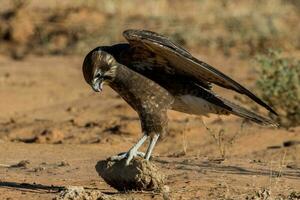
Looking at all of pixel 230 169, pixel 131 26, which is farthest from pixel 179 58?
pixel 131 26

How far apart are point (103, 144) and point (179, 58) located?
369 centimetres

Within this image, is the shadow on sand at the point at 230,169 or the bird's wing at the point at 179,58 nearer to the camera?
the bird's wing at the point at 179,58

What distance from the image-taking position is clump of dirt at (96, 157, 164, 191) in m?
6.90

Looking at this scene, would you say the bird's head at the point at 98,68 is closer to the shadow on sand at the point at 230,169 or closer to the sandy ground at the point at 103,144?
the sandy ground at the point at 103,144

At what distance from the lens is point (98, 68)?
7352 millimetres

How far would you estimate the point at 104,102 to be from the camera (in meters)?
13.9

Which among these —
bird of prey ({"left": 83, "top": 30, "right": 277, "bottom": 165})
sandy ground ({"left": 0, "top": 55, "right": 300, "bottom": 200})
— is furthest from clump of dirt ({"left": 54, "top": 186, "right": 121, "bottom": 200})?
bird of prey ({"left": 83, "top": 30, "right": 277, "bottom": 165})

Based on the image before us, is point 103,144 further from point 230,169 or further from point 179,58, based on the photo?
point 179,58

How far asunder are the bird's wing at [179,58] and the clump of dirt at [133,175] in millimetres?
921

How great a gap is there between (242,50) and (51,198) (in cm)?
Answer: 1278

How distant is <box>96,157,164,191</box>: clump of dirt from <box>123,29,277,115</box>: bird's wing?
92cm


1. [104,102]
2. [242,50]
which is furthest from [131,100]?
[242,50]

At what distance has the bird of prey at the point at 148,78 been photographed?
7.18 metres

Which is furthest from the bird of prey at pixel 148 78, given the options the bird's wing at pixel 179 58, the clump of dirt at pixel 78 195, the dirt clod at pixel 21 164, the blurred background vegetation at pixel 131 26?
the blurred background vegetation at pixel 131 26
